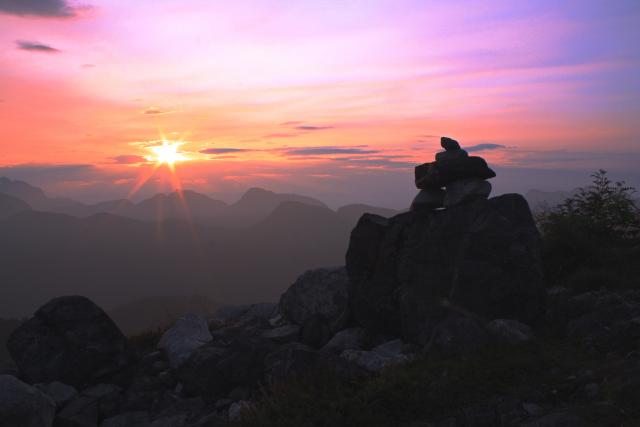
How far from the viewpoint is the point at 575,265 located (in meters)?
17.5

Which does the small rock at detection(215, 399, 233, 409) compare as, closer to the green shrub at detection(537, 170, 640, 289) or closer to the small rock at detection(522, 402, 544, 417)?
the small rock at detection(522, 402, 544, 417)

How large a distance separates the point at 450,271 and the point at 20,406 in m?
10.9

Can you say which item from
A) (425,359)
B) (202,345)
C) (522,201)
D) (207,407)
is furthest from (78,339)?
(522,201)

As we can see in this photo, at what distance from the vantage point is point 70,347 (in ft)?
50.9

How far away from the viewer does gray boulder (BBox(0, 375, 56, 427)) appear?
11211mm

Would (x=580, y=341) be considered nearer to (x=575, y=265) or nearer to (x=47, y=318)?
(x=575, y=265)

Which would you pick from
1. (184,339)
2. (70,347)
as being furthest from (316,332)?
(70,347)

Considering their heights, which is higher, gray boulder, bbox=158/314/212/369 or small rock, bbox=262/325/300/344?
small rock, bbox=262/325/300/344

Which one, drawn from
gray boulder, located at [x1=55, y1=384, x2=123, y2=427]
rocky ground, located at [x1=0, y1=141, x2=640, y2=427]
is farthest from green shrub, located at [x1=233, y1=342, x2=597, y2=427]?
gray boulder, located at [x1=55, y1=384, x2=123, y2=427]

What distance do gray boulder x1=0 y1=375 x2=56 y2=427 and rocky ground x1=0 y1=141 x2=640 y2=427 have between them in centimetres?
3

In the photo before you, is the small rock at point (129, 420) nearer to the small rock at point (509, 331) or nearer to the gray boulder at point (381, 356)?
the gray boulder at point (381, 356)

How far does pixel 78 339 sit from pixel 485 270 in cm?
1211

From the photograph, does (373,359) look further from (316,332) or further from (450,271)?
(316,332)

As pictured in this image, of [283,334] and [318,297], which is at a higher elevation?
[318,297]
